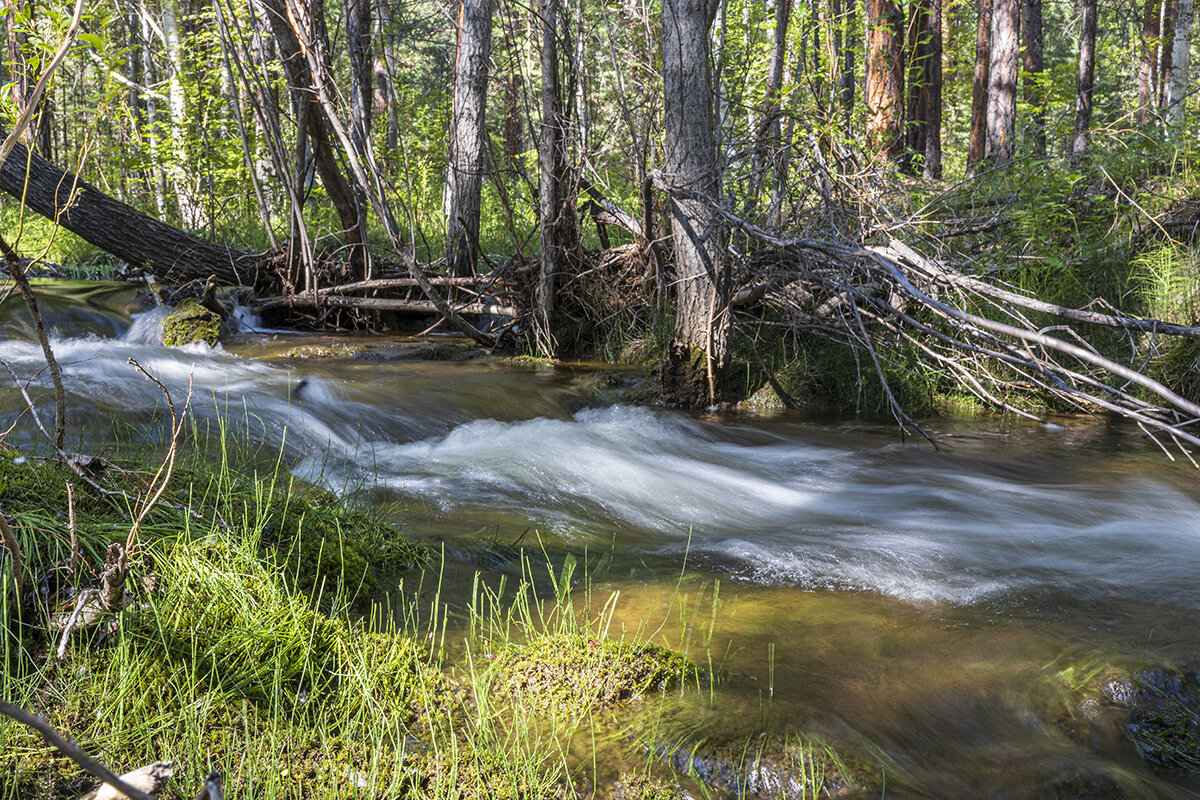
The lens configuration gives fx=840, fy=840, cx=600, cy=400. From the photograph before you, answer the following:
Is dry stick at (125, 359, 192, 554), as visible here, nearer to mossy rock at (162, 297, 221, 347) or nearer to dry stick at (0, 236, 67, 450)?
dry stick at (0, 236, 67, 450)

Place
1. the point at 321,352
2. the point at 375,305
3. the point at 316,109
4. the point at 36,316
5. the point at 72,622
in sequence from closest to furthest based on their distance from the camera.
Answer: the point at 72,622 < the point at 36,316 < the point at 316,109 < the point at 321,352 < the point at 375,305

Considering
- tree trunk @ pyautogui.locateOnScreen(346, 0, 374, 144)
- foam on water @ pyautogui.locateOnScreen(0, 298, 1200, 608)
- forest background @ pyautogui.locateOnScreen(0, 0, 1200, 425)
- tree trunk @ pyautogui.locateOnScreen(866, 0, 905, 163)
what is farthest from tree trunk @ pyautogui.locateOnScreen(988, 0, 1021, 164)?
tree trunk @ pyautogui.locateOnScreen(346, 0, 374, 144)

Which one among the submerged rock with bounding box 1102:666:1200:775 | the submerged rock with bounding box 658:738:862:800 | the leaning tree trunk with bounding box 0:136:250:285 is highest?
the leaning tree trunk with bounding box 0:136:250:285

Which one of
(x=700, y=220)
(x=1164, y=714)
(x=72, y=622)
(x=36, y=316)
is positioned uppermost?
(x=700, y=220)

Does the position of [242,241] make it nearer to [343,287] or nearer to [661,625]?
[343,287]

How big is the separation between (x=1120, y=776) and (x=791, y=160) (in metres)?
5.27

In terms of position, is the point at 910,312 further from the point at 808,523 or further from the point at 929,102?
the point at 929,102

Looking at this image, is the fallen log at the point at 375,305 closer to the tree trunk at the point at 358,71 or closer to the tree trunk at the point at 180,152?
the tree trunk at the point at 358,71

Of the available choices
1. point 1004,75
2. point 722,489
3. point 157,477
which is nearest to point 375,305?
point 722,489

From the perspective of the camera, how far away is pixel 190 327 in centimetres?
836

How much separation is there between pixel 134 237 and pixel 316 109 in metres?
2.92

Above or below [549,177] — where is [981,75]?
above

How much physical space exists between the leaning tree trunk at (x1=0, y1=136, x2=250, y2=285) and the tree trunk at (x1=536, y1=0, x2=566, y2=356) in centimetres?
392

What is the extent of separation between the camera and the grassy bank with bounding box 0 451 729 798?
6.30 feet
